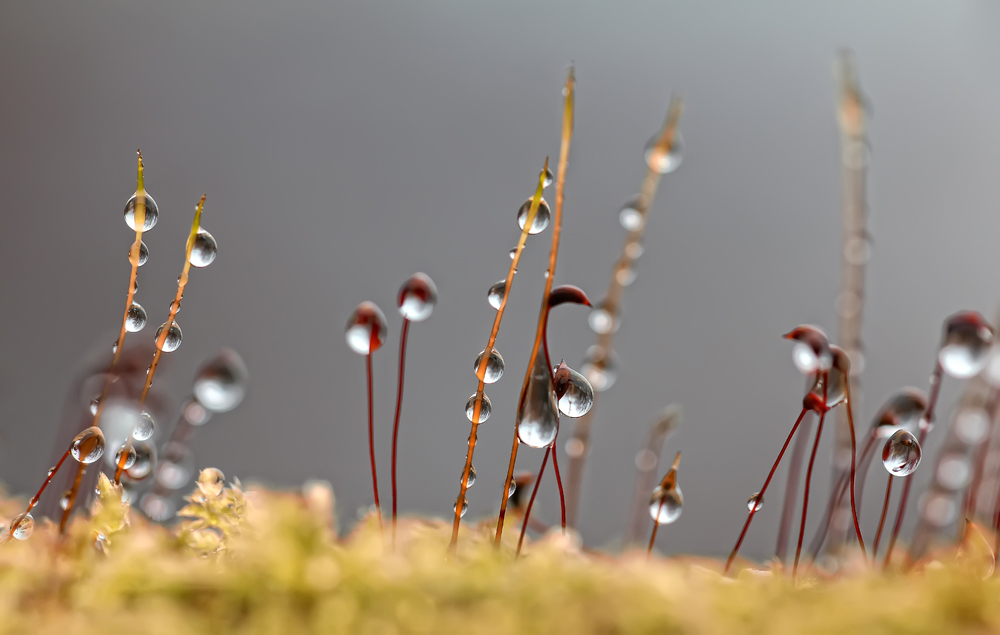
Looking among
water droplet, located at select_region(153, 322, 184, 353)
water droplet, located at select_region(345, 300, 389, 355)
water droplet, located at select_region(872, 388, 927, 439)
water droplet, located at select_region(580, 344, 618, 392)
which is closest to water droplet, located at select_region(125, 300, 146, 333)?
water droplet, located at select_region(153, 322, 184, 353)

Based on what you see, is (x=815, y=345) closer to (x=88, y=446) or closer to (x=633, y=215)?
(x=633, y=215)

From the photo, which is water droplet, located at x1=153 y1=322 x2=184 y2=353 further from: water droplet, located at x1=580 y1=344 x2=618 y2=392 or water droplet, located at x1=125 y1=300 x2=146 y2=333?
water droplet, located at x1=580 y1=344 x2=618 y2=392

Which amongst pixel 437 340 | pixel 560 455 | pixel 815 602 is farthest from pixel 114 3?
pixel 815 602

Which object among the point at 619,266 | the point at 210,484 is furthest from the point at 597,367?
the point at 210,484

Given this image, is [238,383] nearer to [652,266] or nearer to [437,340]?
[437,340]

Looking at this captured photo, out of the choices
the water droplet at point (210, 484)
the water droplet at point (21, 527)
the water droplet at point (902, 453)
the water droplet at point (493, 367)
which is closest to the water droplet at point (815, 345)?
the water droplet at point (902, 453)

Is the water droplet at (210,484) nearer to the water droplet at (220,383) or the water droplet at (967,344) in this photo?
the water droplet at (220,383)
